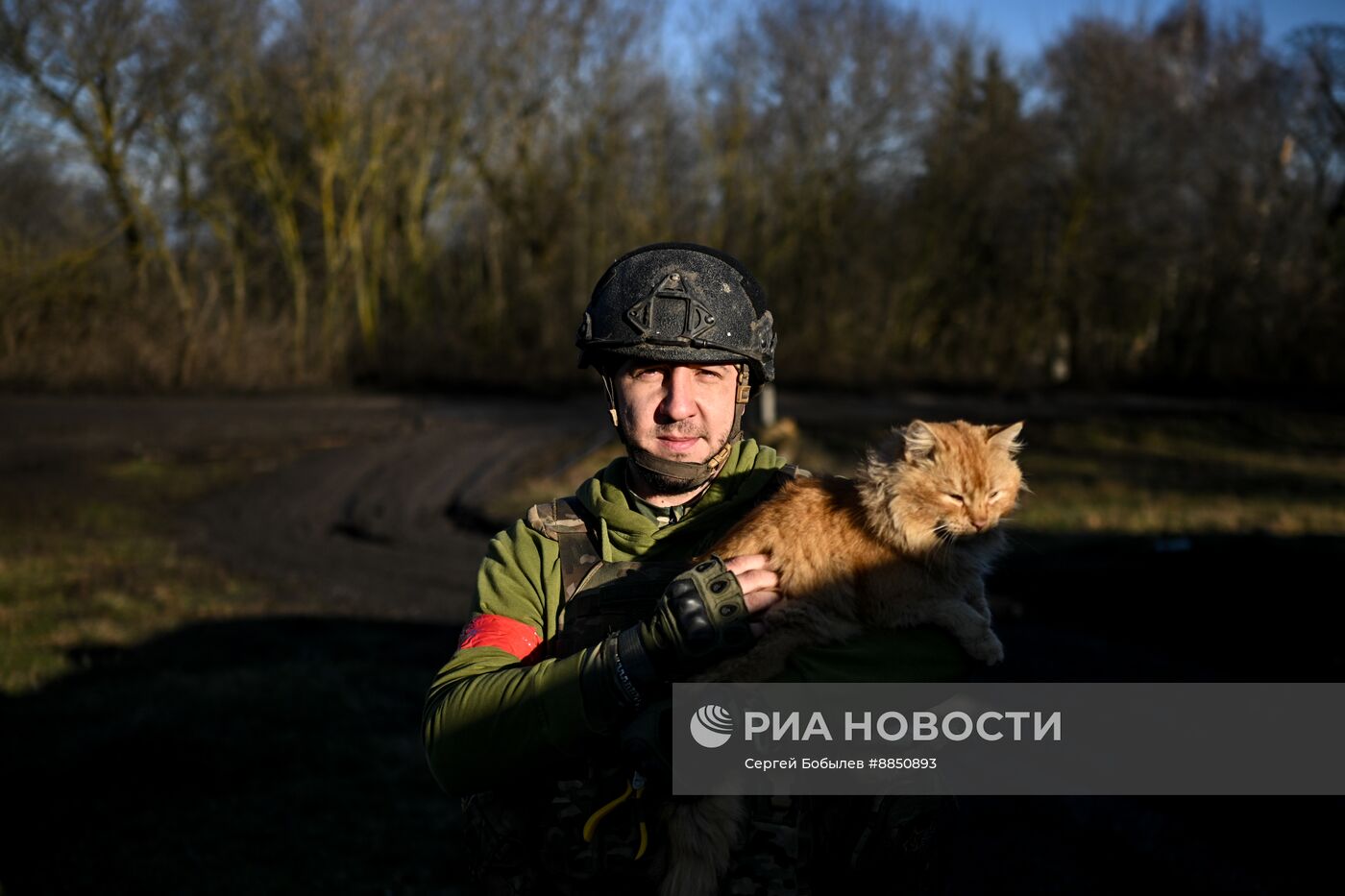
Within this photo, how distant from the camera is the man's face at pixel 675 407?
108 inches

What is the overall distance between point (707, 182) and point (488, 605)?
2753 cm

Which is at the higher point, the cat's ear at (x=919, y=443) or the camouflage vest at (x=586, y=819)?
the cat's ear at (x=919, y=443)

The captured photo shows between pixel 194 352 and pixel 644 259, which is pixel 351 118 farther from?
pixel 644 259

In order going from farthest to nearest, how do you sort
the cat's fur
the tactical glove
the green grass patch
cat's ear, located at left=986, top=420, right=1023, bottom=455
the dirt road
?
the dirt road → the green grass patch → cat's ear, located at left=986, top=420, right=1023, bottom=455 → the cat's fur → the tactical glove

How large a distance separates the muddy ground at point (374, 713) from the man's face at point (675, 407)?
47.7 inches

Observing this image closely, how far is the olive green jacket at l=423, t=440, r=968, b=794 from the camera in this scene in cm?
232

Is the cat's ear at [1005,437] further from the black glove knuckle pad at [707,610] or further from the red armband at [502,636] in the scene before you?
the red armband at [502,636]

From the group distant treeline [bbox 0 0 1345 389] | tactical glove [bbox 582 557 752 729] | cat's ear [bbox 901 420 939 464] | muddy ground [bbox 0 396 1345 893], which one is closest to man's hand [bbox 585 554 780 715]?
tactical glove [bbox 582 557 752 729]

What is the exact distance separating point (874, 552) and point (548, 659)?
90 cm

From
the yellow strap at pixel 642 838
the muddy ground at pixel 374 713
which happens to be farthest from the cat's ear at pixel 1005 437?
the yellow strap at pixel 642 838

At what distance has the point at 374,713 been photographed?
8.12m

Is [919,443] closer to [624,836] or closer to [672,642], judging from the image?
[672,642]

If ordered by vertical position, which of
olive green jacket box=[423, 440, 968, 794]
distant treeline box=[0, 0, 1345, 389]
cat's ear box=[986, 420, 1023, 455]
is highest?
distant treeline box=[0, 0, 1345, 389]

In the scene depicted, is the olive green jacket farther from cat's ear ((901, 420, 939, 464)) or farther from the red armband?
cat's ear ((901, 420, 939, 464))
